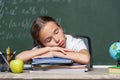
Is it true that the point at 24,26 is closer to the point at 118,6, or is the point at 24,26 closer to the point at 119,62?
the point at 118,6

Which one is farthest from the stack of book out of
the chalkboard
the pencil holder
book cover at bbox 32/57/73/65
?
the chalkboard

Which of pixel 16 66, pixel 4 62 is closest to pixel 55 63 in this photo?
pixel 16 66

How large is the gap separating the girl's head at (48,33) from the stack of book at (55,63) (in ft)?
0.69

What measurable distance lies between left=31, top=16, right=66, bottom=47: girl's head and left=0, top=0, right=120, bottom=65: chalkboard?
702 millimetres

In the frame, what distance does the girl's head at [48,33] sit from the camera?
1.91 m

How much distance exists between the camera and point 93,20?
106 inches

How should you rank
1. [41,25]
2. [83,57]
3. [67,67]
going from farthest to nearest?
[41,25] → [83,57] → [67,67]

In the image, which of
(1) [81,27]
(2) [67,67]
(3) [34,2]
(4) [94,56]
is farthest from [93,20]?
(2) [67,67]

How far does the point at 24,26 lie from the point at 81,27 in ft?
1.71

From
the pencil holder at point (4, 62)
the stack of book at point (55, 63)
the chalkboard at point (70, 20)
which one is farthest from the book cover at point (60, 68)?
the chalkboard at point (70, 20)

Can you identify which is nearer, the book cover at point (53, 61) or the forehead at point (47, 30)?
the book cover at point (53, 61)

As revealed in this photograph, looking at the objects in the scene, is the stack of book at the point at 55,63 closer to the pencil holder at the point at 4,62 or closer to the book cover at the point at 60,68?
the book cover at the point at 60,68

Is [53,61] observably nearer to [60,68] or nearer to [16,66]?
[60,68]

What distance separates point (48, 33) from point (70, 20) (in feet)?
2.68
